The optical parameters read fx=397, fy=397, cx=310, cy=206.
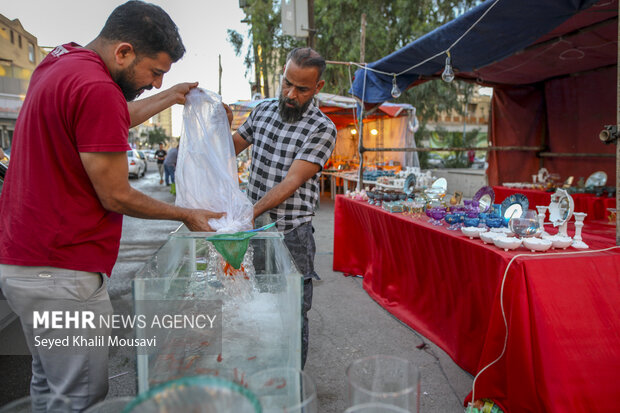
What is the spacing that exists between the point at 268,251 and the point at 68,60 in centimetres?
90

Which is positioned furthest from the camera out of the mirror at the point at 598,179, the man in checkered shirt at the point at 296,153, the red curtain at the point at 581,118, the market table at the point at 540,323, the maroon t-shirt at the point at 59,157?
the red curtain at the point at 581,118

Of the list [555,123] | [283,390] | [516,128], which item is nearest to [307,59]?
[283,390]

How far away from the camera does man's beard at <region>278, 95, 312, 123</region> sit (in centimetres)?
206

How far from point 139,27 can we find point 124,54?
3.7 inches

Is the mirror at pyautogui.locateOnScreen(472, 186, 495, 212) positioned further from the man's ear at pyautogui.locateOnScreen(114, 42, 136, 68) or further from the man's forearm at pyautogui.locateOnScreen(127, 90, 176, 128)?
the man's ear at pyautogui.locateOnScreen(114, 42, 136, 68)

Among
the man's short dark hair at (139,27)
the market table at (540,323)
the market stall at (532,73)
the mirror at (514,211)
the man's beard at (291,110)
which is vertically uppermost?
the market stall at (532,73)

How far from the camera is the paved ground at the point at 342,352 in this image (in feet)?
7.55

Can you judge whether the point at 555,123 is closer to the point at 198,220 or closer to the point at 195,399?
the point at 198,220

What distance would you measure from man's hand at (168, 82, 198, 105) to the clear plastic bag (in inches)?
0.9

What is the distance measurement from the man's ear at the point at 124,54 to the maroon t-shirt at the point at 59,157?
58 millimetres

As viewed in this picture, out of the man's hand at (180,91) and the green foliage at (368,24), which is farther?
the green foliage at (368,24)

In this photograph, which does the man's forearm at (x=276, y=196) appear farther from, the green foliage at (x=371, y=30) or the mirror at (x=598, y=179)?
the green foliage at (x=371, y=30)

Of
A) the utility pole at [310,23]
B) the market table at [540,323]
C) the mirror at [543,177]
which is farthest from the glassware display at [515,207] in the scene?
the utility pole at [310,23]

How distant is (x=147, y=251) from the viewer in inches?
223
